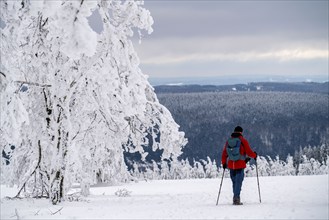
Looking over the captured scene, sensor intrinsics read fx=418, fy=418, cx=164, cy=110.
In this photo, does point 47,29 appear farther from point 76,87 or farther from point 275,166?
point 275,166

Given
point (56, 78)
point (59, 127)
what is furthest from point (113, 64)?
point (59, 127)

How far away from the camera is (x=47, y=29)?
10.6 metres

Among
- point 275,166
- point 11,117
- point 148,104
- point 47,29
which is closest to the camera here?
point 11,117

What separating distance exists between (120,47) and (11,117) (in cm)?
446

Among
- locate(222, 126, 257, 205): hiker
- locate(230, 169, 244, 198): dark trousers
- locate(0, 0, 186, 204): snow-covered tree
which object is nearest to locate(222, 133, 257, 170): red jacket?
locate(222, 126, 257, 205): hiker

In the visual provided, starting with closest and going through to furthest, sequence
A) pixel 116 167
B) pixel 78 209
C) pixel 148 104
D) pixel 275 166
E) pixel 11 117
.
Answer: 1. pixel 11 117
2. pixel 78 209
3. pixel 148 104
4. pixel 116 167
5. pixel 275 166

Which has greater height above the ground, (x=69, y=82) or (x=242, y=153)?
(x=69, y=82)

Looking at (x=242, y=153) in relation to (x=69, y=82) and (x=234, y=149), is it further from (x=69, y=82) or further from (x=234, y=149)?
(x=69, y=82)

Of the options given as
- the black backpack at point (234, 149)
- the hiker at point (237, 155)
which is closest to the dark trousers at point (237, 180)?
the hiker at point (237, 155)

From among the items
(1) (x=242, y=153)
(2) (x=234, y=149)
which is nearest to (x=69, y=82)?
(2) (x=234, y=149)

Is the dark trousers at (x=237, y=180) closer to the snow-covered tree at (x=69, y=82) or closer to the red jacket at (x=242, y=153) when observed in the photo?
the red jacket at (x=242, y=153)

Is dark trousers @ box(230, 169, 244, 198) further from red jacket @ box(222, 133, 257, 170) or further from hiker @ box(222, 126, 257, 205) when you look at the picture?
red jacket @ box(222, 133, 257, 170)

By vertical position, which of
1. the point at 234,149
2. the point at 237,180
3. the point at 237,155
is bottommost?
the point at 237,180

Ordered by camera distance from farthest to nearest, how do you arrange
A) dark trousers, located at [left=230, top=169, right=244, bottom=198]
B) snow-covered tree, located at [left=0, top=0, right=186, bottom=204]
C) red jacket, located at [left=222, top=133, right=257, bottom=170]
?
snow-covered tree, located at [left=0, top=0, right=186, bottom=204] → red jacket, located at [left=222, top=133, right=257, bottom=170] → dark trousers, located at [left=230, top=169, right=244, bottom=198]
